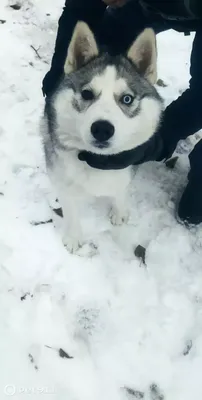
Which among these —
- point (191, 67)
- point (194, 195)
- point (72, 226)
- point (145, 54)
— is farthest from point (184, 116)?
point (72, 226)

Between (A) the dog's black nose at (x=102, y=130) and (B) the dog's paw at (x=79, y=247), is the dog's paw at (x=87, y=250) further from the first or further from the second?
(A) the dog's black nose at (x=102, y=130)

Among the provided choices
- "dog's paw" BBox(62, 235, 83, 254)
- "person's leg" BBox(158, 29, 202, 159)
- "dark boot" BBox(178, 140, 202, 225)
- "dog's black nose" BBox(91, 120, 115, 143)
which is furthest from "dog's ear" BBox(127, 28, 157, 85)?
"dog's paw" BBox(62, 235, 83, 254)

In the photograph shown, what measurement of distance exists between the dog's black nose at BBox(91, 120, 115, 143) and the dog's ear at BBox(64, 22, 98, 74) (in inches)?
15.1

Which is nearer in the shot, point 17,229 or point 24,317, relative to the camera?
point 24,317

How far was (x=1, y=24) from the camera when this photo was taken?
3938mm

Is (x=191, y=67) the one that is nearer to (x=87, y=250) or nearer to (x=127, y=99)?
(x=127, y=99)

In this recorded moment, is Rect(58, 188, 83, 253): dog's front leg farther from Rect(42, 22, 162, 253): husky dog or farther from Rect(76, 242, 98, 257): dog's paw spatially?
Rect(42, 22, 162, 253): husky dog

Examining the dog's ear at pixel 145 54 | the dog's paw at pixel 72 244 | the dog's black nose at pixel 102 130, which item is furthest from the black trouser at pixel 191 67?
the dog's paw at pixel 72 244

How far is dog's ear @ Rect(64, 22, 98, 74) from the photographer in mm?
1966

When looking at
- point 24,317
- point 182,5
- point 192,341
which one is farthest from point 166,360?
point 182,5

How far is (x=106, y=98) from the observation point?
1897 millimetres

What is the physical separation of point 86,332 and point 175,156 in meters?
1.45

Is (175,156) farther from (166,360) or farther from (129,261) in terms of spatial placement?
(166,360)

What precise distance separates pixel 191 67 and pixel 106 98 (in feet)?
3.46
